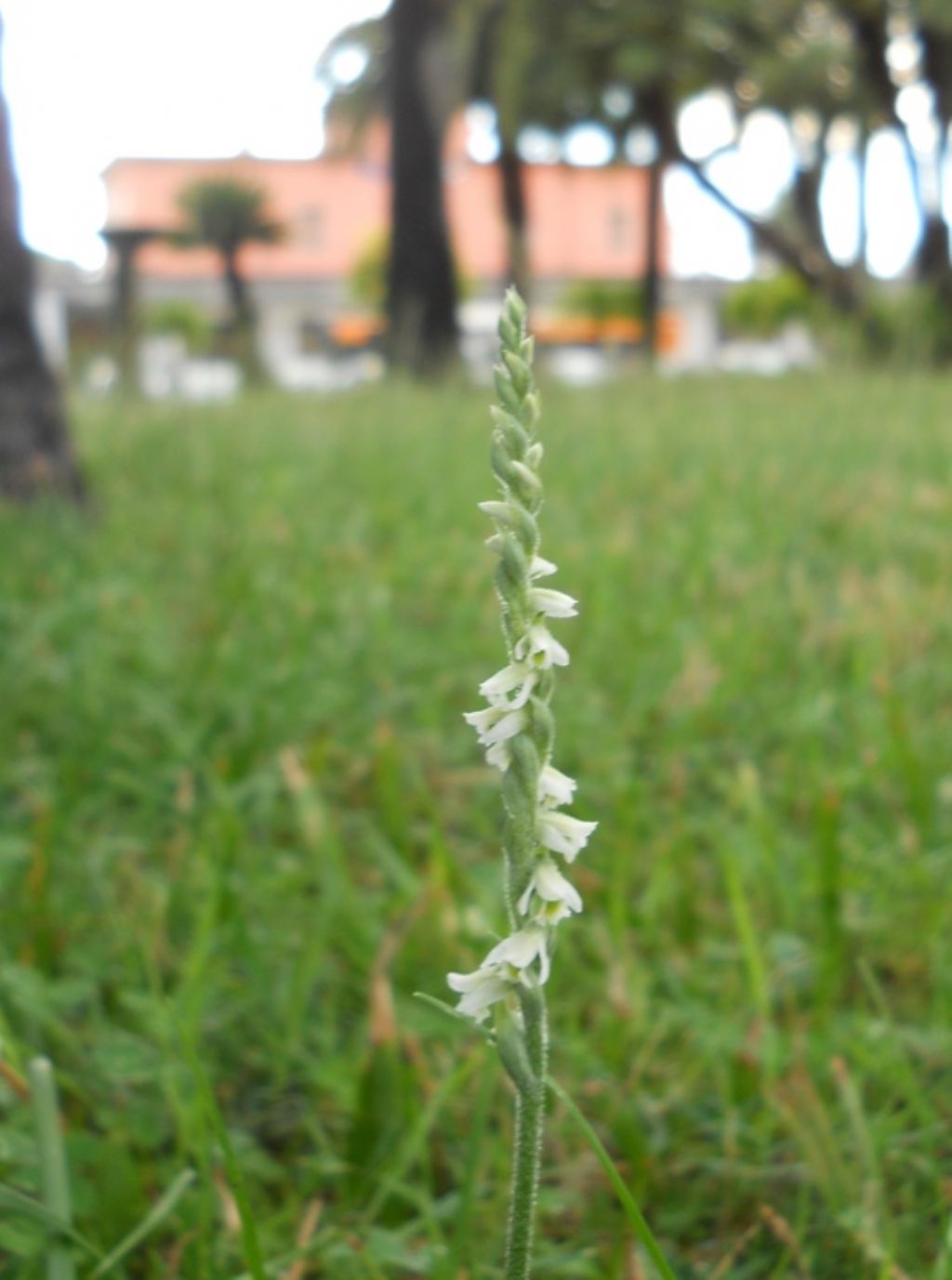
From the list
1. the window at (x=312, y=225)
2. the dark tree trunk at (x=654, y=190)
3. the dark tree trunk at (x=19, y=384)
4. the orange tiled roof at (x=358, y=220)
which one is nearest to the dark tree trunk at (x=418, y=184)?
the dark tree trunk at (x=654, y=190)

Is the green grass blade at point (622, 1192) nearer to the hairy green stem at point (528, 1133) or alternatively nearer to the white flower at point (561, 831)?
the hairy green stem at point (528, 1133)

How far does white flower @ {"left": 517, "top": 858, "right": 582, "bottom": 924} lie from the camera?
0.75 meters

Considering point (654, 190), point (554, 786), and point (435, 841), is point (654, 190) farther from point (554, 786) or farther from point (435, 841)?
point (554, 786)

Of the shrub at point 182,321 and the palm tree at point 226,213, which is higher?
the palm tree at point 226,213

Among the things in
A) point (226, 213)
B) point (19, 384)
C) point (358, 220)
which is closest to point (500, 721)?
point (19, 384)

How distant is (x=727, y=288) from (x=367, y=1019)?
6286 centimetres

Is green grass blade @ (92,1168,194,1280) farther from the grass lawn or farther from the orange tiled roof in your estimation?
the orange tiled roof

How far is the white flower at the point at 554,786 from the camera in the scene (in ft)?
2.46

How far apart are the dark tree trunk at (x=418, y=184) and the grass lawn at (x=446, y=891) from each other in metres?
9.58

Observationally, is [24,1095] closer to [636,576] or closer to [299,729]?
[299,729]

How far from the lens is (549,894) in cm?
76

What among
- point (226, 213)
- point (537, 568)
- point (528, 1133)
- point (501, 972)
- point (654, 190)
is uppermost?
point (226, 213)

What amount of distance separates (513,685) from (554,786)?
0.19 ft

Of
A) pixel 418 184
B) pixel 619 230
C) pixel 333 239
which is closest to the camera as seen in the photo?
pixel 418 184
